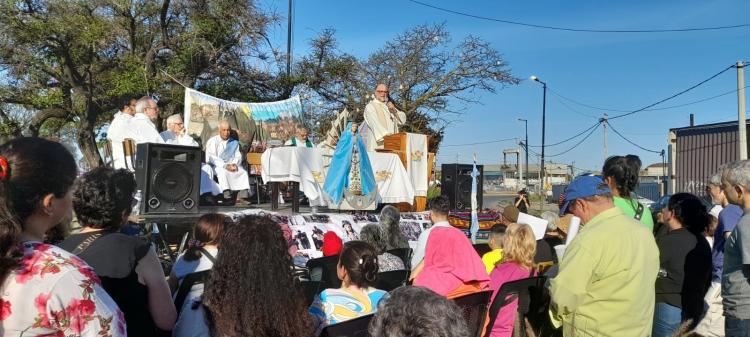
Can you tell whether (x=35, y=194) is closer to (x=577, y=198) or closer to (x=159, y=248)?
(x=577, y=198)

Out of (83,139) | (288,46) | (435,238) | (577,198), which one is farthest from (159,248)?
(288,46)

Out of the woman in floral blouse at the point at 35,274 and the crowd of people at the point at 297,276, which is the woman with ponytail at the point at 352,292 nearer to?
the crowd of people at the point at 297,276

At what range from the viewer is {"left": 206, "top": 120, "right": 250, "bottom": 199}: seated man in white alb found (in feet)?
30.3

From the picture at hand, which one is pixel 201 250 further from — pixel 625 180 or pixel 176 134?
pixel 176 134

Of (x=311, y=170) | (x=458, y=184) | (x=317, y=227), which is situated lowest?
(x=317, y=227)

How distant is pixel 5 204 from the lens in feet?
5.05

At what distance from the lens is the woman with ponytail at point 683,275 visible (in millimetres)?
3662

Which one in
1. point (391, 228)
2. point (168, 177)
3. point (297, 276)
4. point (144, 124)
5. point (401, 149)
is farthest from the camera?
point (401, 149)

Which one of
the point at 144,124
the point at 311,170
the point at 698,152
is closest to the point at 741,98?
the point at 698,152

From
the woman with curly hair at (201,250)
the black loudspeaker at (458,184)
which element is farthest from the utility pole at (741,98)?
the woman with curly hair at (201,250)

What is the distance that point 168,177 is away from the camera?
22.2ft

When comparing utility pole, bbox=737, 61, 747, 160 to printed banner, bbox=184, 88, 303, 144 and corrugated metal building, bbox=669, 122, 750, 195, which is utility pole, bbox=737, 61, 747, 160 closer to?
corrugated metal building, bbox=669, 122, 750, 195

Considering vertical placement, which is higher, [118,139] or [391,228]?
[118,139]

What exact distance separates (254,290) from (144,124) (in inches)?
258
